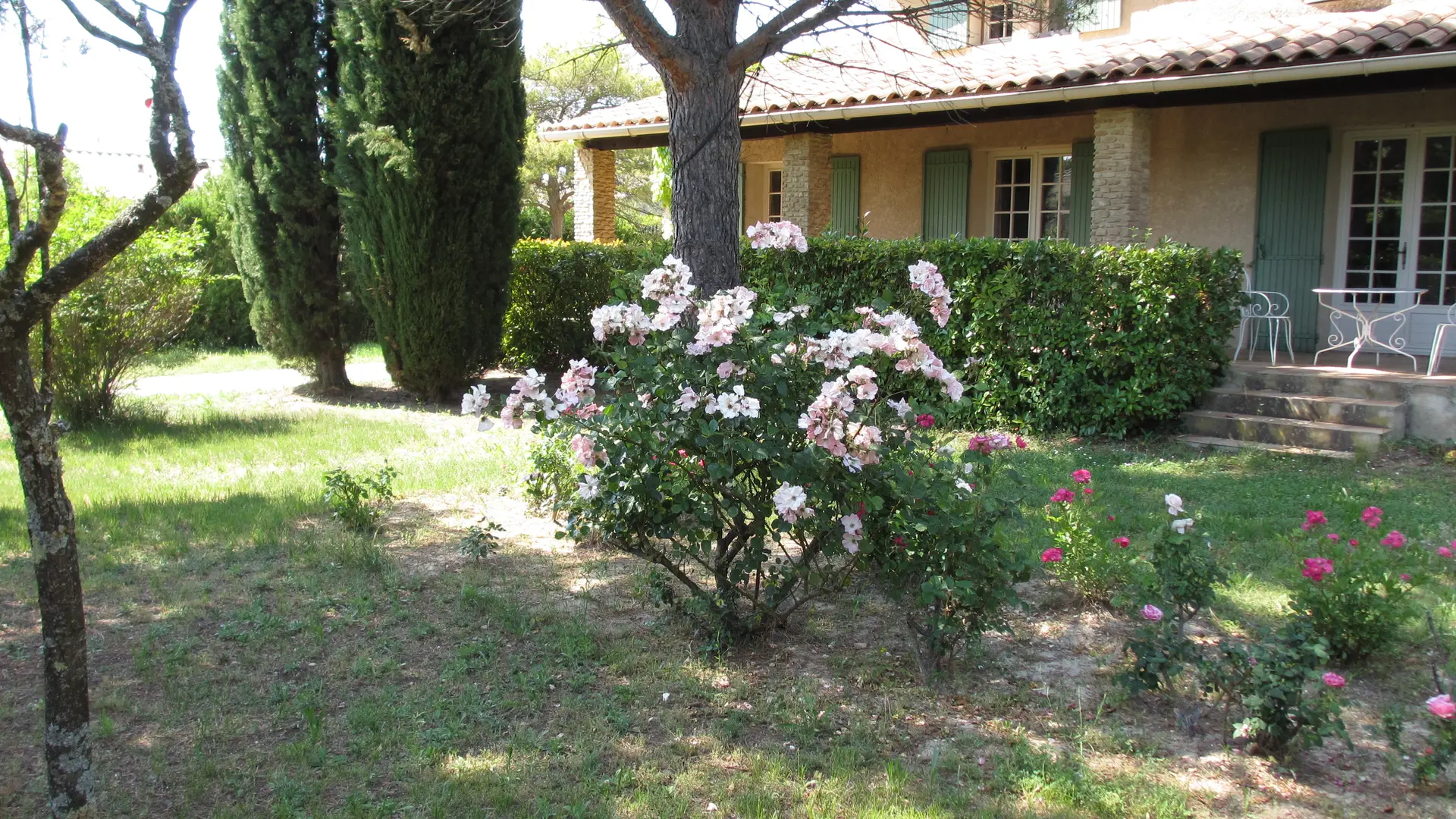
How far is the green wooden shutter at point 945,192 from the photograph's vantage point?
12.9 m

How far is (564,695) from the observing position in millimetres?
3973

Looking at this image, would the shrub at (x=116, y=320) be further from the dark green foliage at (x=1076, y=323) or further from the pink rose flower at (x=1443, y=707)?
the pink rose flower at (x=1443, y=707)

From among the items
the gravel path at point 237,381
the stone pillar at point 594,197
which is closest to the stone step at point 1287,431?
the gravel path at point 237,381

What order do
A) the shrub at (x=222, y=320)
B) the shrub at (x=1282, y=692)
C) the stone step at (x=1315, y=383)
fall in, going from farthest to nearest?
the shrub at (x=222, y=320), the stone step at (x=1315, y=383), the shrub at (x=1282, y=692)

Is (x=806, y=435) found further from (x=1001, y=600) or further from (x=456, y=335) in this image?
(x=456, y=335)

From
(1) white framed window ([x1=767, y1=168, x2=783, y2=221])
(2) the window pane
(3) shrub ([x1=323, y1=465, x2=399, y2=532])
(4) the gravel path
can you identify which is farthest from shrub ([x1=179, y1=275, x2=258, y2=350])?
(2) the window pane

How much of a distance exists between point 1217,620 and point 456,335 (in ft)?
26.2

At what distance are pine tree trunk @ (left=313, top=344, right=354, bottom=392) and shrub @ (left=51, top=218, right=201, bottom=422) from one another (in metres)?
1.99

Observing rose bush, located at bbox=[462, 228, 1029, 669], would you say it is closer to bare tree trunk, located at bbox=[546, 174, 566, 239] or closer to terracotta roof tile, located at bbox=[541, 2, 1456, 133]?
terracotta roof tile, located at bbox=[541, 2, 1456, 133]

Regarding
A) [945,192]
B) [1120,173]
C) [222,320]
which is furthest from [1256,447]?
[222,320]

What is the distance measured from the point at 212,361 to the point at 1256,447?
13387mm

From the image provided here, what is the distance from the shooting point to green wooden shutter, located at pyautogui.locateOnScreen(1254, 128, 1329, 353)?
10398 mm

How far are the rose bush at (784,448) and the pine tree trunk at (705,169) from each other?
2.09 m

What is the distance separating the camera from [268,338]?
37.9 ft
